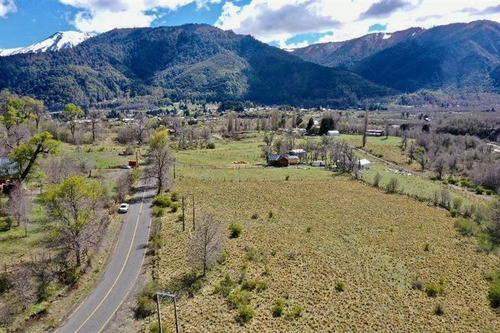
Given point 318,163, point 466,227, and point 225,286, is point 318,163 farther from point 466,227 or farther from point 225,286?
point 225,286

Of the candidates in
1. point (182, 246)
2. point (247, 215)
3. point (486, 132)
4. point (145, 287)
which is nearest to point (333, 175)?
point (247, 215)

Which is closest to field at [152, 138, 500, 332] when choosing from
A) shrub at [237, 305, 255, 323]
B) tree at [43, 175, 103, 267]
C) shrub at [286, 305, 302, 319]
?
shrub at [286, 305, 302, 319]

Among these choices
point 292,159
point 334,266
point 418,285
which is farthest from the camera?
point 292,159

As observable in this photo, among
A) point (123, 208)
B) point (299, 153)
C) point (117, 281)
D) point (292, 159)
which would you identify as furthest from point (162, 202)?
point (299, 153)

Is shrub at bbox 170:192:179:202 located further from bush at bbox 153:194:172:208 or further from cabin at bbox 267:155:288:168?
cabin at bbox 267:155:288:168

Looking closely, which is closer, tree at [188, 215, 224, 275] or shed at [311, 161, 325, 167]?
tree at [188, 215, 224, 275]

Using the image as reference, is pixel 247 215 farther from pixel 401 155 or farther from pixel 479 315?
pixel 401 155
